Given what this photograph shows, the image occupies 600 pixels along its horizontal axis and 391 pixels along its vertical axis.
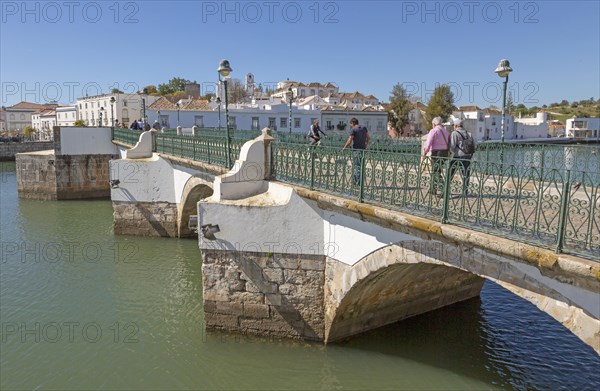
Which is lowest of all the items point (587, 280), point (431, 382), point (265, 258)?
point (431, 382)

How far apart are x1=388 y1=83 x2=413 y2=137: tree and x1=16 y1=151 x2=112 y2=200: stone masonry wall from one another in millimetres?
31899

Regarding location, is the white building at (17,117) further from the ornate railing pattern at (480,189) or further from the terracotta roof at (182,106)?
the ornate railing pattern at (480,189)

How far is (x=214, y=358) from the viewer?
8.25 meters

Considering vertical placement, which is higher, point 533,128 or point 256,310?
point 533,128

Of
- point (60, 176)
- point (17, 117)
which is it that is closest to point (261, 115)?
point (60, 176)

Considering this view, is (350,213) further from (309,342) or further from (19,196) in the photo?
(19,196)

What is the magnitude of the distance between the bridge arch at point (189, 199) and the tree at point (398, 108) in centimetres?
3636

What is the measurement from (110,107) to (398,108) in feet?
103

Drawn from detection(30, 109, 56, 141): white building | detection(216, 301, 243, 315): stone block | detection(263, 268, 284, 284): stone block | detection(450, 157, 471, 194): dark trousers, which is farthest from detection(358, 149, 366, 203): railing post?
detection(30, 109, 56, 141): white building

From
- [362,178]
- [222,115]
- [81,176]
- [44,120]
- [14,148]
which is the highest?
[44,120]

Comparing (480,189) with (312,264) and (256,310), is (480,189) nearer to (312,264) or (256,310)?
(312,264)

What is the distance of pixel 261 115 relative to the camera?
4131 cm

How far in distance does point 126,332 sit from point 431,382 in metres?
5.77

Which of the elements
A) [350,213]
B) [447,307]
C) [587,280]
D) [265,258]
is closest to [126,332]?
[265,258]
